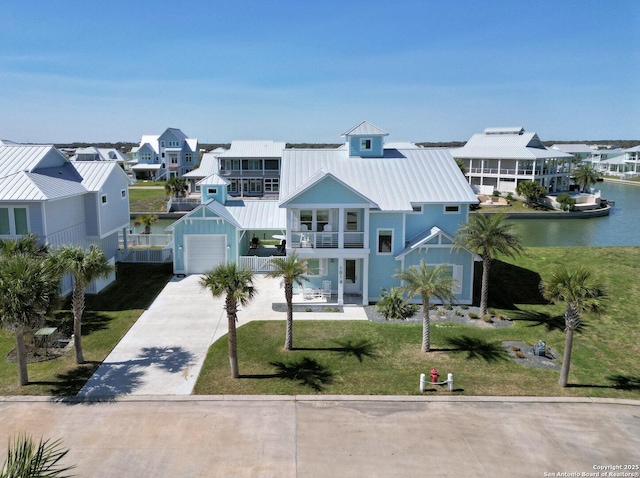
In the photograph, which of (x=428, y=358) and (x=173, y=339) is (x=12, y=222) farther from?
(x=428, y=358)

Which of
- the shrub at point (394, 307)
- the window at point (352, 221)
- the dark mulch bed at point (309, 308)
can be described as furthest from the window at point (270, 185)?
the shrub at point (394, 307)

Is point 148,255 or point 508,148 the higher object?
point 508,148

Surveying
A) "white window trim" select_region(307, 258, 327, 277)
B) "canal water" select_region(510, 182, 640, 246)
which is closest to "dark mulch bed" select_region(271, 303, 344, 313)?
"white window trim" select_region(307, 258, 327, 277)

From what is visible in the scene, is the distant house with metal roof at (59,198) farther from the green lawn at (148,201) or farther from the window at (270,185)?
the window at (270,185)

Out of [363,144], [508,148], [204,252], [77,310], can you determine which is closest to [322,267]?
[204,252]

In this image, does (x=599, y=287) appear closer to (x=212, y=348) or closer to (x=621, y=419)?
(x=621, y=419)

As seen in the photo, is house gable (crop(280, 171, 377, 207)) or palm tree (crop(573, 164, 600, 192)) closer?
house gable (crop(280, 171, 377, 207))

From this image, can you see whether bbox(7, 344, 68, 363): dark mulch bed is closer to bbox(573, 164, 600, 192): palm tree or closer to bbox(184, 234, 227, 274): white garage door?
bbox(184, 234, 227, 274): white garage door
